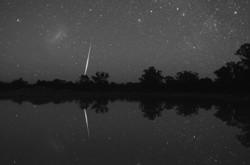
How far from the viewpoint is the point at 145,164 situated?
5.42 meters

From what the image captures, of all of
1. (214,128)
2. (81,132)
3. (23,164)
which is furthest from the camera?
(214,128)

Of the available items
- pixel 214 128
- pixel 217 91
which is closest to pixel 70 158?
pixel 214 128

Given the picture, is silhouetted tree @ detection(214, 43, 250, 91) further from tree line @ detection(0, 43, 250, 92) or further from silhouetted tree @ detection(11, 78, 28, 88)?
silhouetted tree @ detection(11, 78, 28, 88)

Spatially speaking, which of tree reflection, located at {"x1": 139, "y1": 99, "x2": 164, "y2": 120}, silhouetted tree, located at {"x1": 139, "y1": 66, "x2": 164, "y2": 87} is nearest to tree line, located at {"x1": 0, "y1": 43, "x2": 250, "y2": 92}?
silhouetted tree, located at {"x1": 139, "y1": 66, "x2": 164, "y2": 87}

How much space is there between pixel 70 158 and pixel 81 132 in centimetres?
336

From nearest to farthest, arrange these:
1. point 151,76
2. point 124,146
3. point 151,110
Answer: point 124,146 < point 151,110 < point 151,76

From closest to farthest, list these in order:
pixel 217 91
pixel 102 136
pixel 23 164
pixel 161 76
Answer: pixel 23 164 → pixel 102 136 → pixel 217 91 → pixel 161 76

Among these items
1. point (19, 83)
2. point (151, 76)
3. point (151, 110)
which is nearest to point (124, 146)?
point (151, 110)

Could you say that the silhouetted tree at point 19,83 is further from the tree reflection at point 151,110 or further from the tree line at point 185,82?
the tree reflection at point 151,110

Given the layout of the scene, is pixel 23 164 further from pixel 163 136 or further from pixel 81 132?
pixel 163 136

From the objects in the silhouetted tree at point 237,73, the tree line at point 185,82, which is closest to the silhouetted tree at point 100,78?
the tree line at point 185,82

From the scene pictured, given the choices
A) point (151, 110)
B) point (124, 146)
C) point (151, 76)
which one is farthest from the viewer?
point (151, 76)

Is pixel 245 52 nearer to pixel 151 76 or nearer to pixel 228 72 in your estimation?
pixel 228 72

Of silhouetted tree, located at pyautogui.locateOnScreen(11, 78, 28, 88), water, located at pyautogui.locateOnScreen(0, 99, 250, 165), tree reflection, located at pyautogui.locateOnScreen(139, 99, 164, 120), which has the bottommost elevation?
water, located at pyautogui.locateOnScreen(0, 99, 250, 165)
